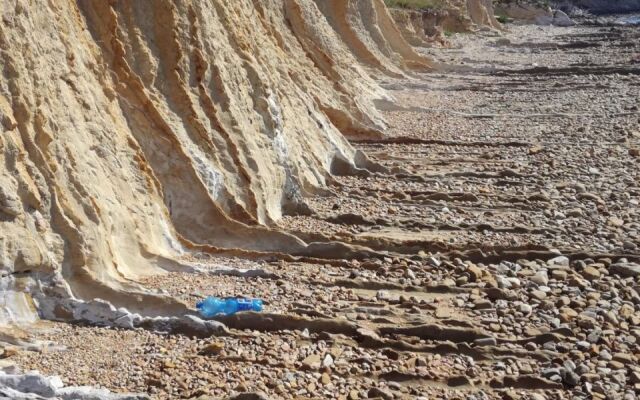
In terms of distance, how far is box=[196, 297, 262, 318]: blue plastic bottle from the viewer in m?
8.70

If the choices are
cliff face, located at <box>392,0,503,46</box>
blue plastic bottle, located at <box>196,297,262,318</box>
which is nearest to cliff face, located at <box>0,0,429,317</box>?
blue plastic bottle, located at <box>196,297,262,318</box>

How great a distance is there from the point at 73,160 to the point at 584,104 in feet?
62.5

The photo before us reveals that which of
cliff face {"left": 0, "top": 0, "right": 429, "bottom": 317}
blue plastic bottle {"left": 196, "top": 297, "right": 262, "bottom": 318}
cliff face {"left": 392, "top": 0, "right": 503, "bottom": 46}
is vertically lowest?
blue plastic bottle {"left": 196, "top": 297, "right": 262, "bottom": 318}

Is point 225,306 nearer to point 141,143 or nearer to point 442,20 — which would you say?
point 141,143

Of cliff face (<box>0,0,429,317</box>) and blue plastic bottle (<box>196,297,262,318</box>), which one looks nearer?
cliff face (<box>0,0,429,317</box>)

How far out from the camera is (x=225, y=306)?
8805 millimetres

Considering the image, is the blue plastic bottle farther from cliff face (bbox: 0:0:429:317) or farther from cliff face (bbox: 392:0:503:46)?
cliff face (bbox: 392:0:503:46)

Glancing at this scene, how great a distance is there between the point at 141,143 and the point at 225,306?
3.20 metres

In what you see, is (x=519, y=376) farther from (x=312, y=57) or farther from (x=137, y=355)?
(x=312, y=57)

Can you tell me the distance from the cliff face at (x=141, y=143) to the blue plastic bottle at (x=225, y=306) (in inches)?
14.8

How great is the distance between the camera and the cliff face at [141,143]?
336 inches

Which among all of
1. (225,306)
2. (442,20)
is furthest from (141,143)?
(442,20)

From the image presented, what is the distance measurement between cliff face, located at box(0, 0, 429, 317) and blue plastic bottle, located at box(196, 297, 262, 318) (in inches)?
14.8

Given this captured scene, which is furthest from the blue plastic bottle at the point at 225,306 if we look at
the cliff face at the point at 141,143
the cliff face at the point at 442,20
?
the cliff face at the point at 442,20
